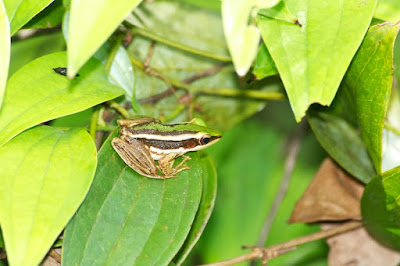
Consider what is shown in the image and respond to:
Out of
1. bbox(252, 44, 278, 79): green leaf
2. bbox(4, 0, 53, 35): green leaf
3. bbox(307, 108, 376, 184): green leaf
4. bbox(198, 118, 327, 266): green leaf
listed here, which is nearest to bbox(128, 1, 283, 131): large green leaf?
bbox(198, 118, 327, 266): green leaf

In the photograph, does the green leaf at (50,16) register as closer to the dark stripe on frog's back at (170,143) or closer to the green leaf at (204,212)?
the dark stripe on frog's back at (170,143)

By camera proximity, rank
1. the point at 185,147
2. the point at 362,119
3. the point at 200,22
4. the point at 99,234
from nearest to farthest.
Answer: the point at 99,234 < the point at 362,119 < the point at 185,147 < the point at 200,22

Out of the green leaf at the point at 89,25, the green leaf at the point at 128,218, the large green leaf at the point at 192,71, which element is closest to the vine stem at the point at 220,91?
the large green leaf at the point at 192,71

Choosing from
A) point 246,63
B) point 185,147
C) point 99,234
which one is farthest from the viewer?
point 185,147

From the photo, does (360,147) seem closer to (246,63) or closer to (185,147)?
(185,147)

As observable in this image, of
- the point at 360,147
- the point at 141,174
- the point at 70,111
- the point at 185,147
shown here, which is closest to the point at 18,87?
the point at 70,111

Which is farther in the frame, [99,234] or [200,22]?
[200,22]
